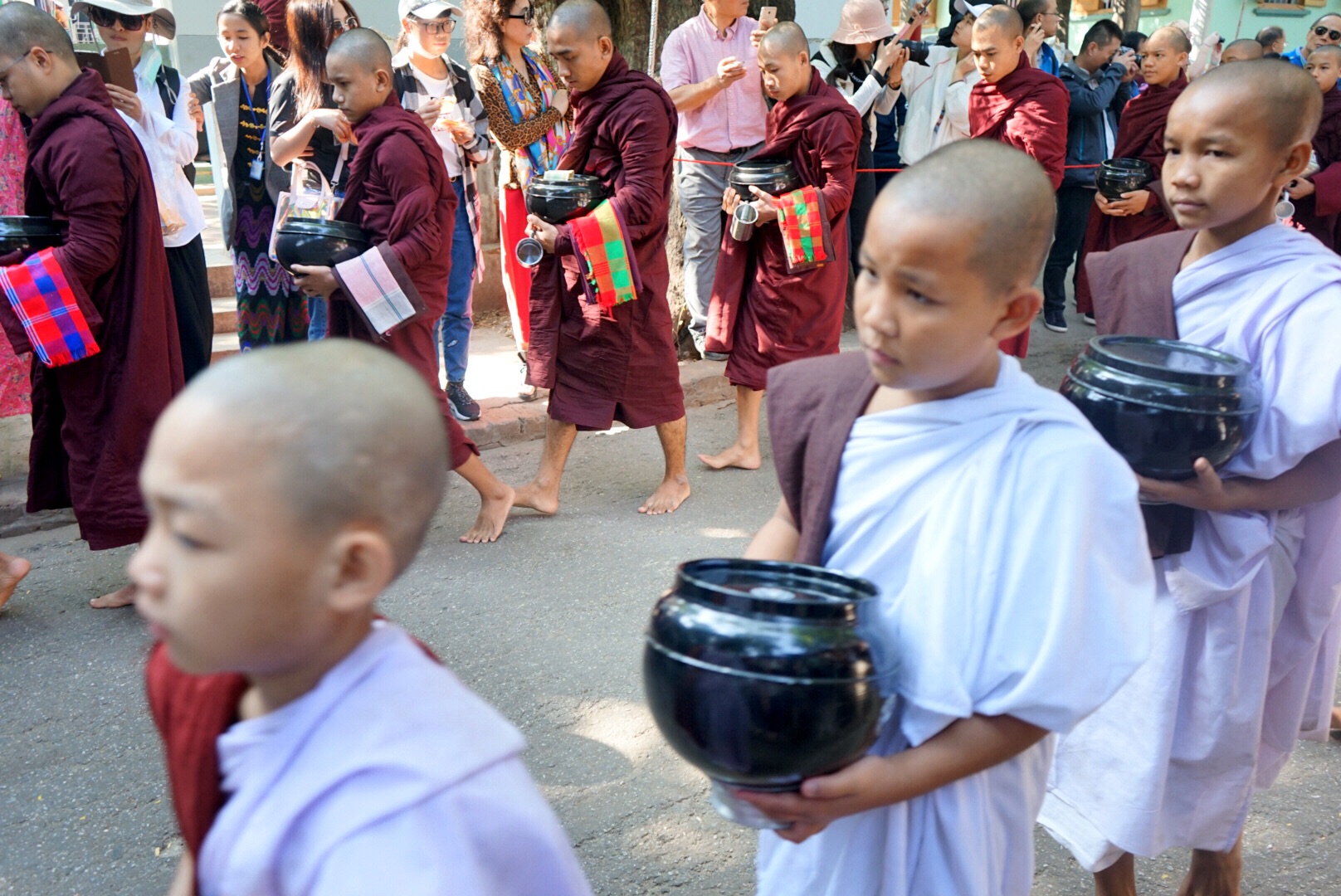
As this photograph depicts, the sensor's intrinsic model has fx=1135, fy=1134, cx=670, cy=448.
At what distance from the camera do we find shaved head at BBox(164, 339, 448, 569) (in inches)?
39.9

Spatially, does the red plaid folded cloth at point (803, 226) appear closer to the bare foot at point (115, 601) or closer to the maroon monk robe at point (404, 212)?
the maroon monk robe at point (404, 212)

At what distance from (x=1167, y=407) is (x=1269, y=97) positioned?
2.24ft

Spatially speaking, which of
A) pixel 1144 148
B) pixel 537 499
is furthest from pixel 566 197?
pixel 1144 148

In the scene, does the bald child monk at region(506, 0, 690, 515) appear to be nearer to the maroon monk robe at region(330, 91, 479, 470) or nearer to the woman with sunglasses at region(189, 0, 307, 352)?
the maroon monk robe at region(330, 91, 479, 470)

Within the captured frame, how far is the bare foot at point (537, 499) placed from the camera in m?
4.55

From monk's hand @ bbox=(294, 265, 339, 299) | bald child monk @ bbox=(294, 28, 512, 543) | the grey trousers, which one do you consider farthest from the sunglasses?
the grey trousers

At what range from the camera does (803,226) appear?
4883 millimetres

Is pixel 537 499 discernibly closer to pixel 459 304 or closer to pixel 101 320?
pixel 459 304

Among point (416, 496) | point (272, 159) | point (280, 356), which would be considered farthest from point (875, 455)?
point (272, 159)

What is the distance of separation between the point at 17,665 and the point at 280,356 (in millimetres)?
2918

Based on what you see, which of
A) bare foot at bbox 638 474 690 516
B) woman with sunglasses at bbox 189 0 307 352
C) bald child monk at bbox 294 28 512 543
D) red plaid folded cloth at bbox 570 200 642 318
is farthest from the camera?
woman with sunglasses at bbox 189 0 307 352

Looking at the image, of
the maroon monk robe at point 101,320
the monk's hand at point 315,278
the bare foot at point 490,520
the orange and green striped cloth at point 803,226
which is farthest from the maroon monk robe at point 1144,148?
the maroon monk robe at point 101,320

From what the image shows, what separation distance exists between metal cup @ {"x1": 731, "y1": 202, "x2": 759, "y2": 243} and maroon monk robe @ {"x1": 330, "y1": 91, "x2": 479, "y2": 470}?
1.30 metres

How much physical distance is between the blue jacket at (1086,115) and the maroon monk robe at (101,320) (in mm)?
6112
